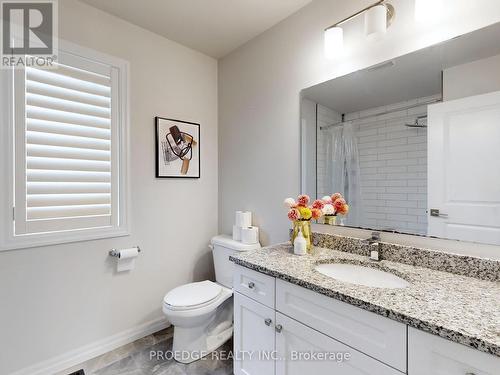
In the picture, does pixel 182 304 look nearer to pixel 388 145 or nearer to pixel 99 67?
pixel 388 145

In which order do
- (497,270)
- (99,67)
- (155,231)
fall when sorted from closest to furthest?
(497,270) < (99,67) < (155,231)

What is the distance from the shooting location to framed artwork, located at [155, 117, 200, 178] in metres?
2.11

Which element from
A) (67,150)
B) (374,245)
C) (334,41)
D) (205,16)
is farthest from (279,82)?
(67,150)

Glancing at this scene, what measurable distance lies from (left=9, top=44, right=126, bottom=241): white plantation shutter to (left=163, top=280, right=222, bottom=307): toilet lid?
685mm

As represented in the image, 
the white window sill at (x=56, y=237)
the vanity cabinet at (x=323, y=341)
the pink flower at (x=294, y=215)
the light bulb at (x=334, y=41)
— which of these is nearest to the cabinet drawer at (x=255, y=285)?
the vanity cabinet at (x=323, y=341)

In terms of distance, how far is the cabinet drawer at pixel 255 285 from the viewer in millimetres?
1236

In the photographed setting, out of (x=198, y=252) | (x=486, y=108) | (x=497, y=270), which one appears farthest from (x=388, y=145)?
(x=198, y=252)

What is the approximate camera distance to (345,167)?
1.62 meters

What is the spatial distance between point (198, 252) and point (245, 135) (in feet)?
3.83

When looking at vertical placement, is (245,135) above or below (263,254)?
above

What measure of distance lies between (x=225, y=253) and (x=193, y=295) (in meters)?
0.43

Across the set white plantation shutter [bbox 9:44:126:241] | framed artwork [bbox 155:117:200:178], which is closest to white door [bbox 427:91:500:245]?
framed artwork [bbox 155:117:200:178]

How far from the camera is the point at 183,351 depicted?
1.75 metres

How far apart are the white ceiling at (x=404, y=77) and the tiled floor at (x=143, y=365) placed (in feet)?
6.20
